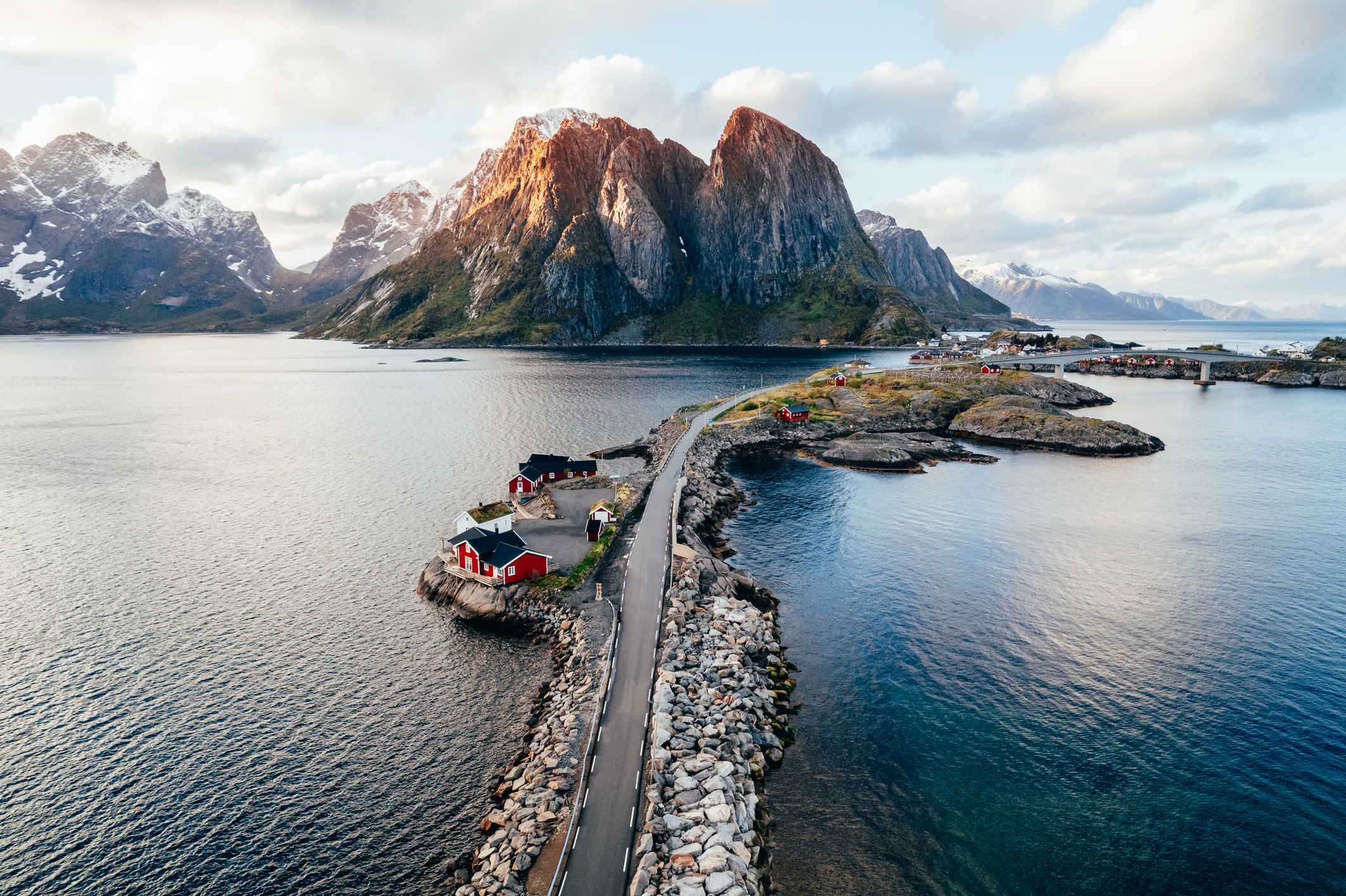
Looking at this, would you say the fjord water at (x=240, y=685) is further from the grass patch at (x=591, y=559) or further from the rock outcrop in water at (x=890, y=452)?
the rock outcrop in water at (x=890, y=452)

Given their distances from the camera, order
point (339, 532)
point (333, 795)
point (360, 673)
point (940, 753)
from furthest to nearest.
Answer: point (339, 532)
point (360, 673)
point (940, 753)
point (333, 795)

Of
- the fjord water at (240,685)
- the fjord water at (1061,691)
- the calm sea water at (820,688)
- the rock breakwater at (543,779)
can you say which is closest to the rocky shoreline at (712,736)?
the fjord water at (1061,691)

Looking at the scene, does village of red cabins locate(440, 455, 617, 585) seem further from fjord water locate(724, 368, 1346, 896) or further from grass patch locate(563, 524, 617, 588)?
fjord water locate(724, 368, 1346, 896)

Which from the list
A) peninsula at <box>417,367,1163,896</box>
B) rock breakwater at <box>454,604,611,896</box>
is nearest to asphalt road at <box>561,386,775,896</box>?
peninsula at <box>417,367,1163,896</box>

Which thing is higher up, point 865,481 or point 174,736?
point 865,481

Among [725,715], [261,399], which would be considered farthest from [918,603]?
[261,399]

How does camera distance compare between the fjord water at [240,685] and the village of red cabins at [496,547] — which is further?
the village of red cabins at [496,547]

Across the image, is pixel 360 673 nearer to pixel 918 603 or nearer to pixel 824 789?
pixel 824 789
